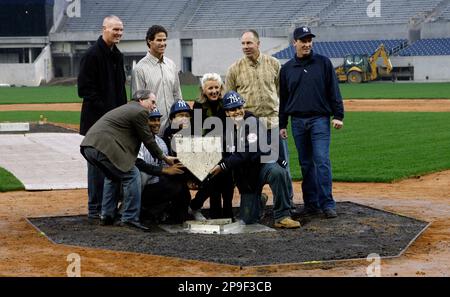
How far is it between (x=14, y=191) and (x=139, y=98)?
4.33m

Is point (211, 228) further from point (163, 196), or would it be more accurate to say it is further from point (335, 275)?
point (335, 275)

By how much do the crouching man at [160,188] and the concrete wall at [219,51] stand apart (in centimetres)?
5282

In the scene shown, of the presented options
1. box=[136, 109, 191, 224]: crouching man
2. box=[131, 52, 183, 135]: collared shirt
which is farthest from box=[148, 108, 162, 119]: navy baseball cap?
box=[131, 52, 183, 135]: collared shirt

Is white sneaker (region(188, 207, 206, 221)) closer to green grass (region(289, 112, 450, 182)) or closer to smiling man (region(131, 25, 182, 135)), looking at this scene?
smiling man (region(131, 25, 182, 135))

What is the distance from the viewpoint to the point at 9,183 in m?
13.8

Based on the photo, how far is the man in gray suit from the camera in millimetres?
9438

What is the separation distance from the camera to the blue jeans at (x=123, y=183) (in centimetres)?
952

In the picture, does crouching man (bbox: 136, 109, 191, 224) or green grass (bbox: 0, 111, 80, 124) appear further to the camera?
green grass (bbox: 0, 111, 80, 124)

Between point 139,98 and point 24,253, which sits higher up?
point 139,98

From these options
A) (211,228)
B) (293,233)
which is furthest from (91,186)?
(293,233)

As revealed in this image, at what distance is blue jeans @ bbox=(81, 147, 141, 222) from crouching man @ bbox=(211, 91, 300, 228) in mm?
827

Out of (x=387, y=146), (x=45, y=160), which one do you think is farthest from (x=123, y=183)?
(x=387, y=146)

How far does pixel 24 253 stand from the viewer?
326 inches
